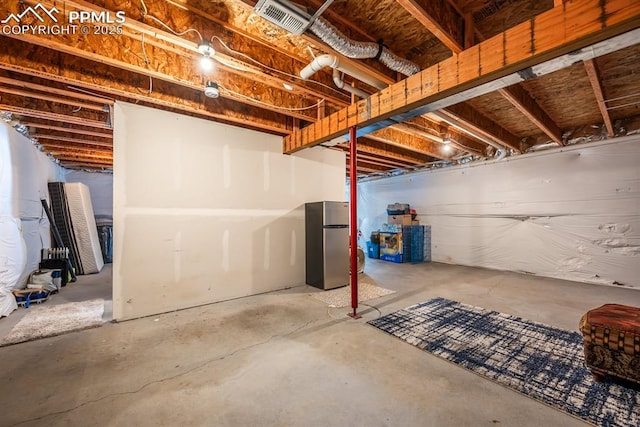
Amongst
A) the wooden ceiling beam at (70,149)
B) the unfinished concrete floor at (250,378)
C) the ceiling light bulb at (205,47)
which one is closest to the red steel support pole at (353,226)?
the unfinished concrete floor at (250,378)

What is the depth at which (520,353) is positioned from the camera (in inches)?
85.2

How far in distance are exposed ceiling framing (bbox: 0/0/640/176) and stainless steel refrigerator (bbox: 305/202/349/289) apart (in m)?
1.10

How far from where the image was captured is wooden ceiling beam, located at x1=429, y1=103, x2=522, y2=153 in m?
3.51

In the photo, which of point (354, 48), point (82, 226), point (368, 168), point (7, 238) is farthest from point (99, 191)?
point (354, 48)

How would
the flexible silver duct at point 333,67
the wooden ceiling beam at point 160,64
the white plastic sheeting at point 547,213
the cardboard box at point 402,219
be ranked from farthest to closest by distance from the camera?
the cardboard box at point 402,219, the white plastic sheeting at point 547,213, the flexible silver duct at point 333,67, the wooden ceiling beam at point 160,64

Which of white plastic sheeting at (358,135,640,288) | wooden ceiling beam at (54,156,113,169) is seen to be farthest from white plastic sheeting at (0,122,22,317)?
white plastic sheeting at (358,135,640,288)

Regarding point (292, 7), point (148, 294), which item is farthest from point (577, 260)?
point (148, 294)

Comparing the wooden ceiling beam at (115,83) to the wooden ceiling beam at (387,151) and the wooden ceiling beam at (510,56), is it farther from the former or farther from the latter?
the wooden ceiling beam at (387,151)

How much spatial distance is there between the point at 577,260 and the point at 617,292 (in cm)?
74

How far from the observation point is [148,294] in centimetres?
307

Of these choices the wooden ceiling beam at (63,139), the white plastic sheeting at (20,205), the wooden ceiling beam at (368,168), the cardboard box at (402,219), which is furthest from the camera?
the wooden ceiling beam at (368,168)

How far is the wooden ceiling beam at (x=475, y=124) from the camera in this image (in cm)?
351

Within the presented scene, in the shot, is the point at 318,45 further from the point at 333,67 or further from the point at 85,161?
the point at 85,161

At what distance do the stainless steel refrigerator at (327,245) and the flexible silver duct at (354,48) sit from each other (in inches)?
85.0
